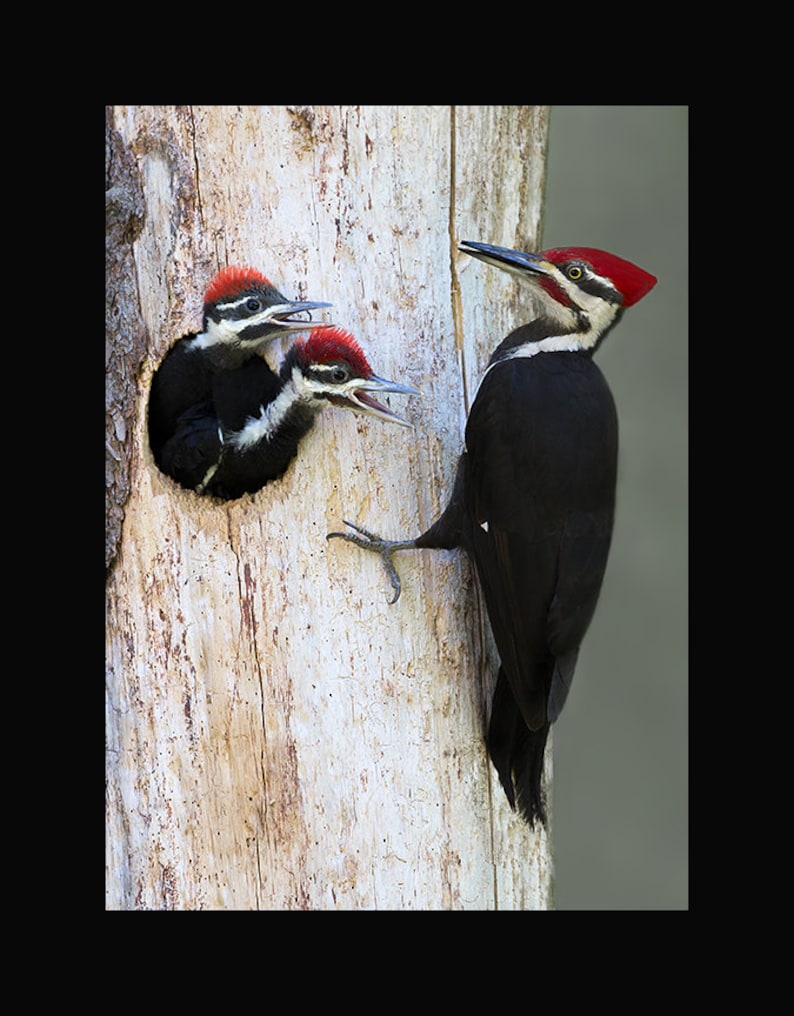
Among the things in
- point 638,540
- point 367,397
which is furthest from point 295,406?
point 638,540

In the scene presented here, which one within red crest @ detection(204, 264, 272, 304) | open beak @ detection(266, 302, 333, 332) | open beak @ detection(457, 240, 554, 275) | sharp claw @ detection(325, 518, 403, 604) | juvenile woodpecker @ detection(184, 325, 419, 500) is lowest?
sharp claw @ detection(325, 518, 403, 604)

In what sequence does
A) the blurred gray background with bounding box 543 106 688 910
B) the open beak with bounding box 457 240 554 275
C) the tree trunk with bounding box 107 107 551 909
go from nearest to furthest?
the tree trunk with bounding box 107 107 551 909, the open beak with bounding box 457 240 554 275, the blurred gray background with bounding box 543 106 688 910

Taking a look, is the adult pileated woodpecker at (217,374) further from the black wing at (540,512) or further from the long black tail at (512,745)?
the long black tail at (512,745)

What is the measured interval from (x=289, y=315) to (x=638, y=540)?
6.80 feet

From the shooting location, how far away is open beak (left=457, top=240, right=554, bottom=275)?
264 centimetres

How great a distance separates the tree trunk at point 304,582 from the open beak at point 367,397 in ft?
0.26

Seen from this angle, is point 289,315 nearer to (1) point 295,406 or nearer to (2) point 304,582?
(1) point 295,406

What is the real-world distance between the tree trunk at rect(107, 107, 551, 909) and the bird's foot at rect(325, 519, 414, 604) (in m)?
0.02

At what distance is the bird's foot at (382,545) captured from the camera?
8.48 ft

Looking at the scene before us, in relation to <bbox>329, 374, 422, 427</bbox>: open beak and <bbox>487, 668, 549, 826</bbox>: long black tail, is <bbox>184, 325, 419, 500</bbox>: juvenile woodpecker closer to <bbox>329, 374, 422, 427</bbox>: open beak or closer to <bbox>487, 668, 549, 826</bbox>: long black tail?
<bbox>329, 374, 422, 427</bbox>: open beak

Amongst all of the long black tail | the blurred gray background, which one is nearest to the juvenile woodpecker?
the long black tail

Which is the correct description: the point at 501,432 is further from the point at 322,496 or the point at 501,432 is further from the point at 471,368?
the point at 322,496

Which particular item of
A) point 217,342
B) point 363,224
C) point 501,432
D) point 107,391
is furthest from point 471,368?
point 107,391

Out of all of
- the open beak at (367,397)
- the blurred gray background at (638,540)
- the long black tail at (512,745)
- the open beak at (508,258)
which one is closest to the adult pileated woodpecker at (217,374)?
the open beak at (367,397)
